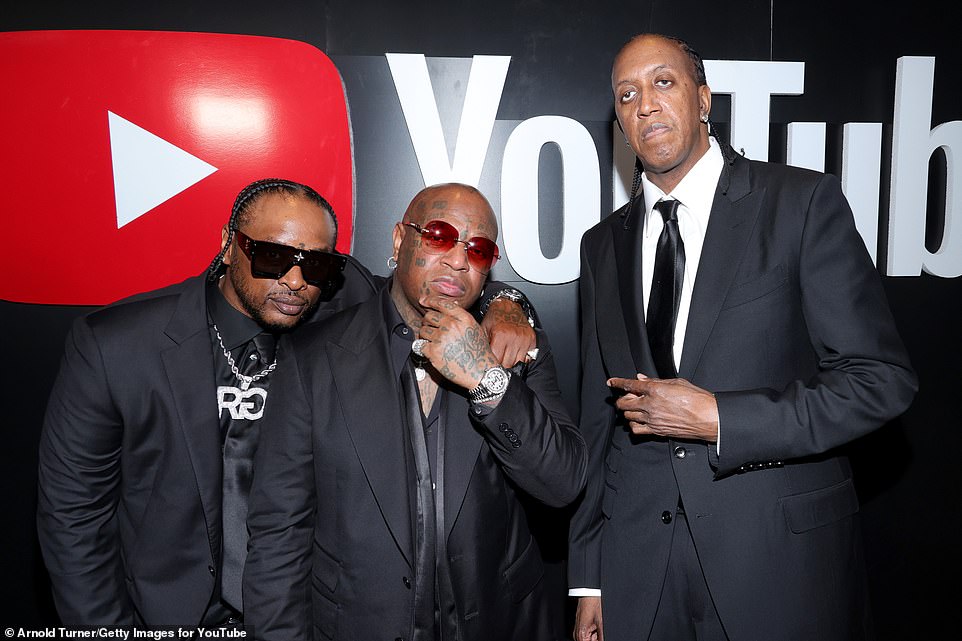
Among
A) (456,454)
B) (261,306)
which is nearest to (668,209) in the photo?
(456,454)

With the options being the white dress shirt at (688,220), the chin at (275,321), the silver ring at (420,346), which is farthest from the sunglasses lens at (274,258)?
the white dress shirt at (688,220)

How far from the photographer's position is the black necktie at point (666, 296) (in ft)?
7.00

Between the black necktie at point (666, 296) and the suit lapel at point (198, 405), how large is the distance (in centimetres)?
142

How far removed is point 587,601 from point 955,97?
3.36m

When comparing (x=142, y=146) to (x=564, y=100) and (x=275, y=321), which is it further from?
(x=564, y=100)

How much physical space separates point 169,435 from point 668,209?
1760 mm

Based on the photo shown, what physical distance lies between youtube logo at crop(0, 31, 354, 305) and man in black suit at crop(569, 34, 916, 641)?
1.85m

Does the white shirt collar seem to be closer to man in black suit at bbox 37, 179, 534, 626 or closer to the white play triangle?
man in black suit at bbox 37, 179, 534, 626

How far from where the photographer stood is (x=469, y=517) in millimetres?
2061

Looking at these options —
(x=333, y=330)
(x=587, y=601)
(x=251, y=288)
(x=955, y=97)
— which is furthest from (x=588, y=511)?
(x=955, y=97)

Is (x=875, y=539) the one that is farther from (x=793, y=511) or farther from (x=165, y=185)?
(x=165, y=185)

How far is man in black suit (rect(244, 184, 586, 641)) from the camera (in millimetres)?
2002

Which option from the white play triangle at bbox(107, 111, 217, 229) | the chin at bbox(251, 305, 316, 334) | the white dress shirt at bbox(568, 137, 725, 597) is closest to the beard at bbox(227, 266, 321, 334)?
the chin at bbox(251, 305, 316, 334)

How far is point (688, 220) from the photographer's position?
222 centimetres
